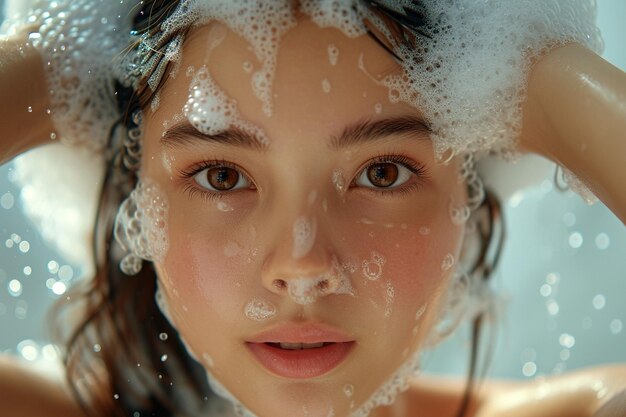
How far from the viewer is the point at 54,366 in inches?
62.9

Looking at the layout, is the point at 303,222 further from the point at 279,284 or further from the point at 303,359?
the point at 303,359

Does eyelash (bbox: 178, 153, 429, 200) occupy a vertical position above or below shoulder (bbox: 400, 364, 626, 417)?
above

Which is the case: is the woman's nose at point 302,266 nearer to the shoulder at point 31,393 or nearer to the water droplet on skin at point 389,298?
the water droplet on skin at point 389,298

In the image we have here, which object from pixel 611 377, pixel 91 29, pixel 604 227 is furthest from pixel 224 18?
pixel 604 227

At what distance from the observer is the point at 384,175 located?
3.85 feet

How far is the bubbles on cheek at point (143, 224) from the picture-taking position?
1.23 m

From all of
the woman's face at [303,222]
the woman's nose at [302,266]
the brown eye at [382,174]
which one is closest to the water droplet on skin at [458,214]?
the woman's face at [303,222]

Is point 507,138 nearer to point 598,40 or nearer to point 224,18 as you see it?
point 598,40

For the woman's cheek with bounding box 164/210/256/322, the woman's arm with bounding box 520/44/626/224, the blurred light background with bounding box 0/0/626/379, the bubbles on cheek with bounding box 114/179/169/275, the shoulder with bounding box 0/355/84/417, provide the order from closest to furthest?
the woman's arm with bounding box 520/44/626/224
the woman's cheek with bounding box 164/210/256/322
the bubbles on cheek with bounding box 114/179/169/275
the shoulder with bounding box 0/355/84/417
the blurred light background with bounding box 0/0/626/379

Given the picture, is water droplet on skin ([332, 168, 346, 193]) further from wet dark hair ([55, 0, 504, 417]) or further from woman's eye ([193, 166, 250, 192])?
wet dark hair ([55, 0, 504, 417])

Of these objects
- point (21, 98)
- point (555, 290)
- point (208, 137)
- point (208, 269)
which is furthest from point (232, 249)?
point (555, 290)

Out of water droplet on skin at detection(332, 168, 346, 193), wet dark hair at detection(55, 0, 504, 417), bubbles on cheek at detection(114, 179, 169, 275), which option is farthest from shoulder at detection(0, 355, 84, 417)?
water droplet on skin at detection(332, 168, 346, 193)

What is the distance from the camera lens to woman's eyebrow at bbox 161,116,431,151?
1.10 metres

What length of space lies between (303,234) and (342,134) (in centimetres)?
14
